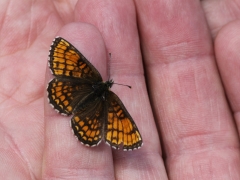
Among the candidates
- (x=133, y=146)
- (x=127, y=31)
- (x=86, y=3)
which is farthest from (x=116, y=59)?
(x=133, y=146)

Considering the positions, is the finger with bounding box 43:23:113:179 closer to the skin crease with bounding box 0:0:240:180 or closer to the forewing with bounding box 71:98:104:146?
the forewing with bounding box 71:98:104:146

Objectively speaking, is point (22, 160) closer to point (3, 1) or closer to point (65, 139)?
point (65, 139)

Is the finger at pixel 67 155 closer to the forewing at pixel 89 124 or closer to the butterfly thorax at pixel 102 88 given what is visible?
the forewing at pixel 89 124

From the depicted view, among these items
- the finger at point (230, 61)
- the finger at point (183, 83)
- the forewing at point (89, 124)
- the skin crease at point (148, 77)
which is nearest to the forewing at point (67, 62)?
the skin crease at point (148, 77)

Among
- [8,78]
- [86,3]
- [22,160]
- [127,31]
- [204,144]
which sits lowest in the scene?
[204,144]

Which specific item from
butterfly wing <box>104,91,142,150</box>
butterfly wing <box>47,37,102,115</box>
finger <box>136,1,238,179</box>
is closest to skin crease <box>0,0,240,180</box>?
finger <box>136,1,238,179</box>

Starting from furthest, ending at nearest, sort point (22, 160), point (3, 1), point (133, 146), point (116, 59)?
point (3, 1) < point (116, 59) < point (22, 160) < point (133, 146)

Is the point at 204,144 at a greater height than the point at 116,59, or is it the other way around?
the point at 116,59
